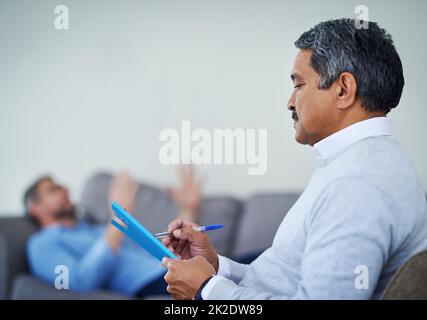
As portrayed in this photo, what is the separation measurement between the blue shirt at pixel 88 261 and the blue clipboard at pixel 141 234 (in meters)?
1.32

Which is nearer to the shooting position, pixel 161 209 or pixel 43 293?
pixel 43 293

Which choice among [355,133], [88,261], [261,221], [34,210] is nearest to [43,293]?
[88,261]

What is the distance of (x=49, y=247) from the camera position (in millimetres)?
2436

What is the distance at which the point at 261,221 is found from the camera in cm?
256

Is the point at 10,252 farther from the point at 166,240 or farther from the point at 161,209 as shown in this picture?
the point at 166,240

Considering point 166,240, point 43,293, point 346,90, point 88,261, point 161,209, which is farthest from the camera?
point 161,209

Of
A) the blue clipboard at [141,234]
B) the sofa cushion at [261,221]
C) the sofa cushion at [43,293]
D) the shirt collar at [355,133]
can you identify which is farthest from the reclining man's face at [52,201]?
the shirt collar at [355,133]

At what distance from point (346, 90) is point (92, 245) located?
181 cm

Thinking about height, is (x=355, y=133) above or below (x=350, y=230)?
above

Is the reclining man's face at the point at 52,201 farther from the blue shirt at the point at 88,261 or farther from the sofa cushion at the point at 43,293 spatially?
the sofa cushion at the point at 43,293

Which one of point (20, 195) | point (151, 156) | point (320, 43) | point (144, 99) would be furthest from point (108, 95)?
point (320, 43)

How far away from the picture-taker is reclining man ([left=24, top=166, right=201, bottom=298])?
2.36 meters

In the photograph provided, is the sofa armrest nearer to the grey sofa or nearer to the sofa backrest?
the grey sofa

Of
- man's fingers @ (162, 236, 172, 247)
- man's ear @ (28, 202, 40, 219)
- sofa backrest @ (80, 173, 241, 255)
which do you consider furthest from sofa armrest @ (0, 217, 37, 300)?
man's fingers @ (162, 236, 172, 247)
